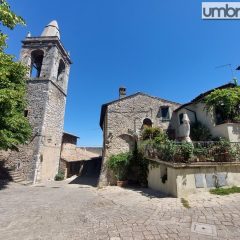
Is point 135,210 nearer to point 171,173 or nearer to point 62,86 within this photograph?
point 171,173

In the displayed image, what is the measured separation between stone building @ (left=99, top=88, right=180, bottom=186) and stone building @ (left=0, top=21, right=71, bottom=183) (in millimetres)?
6872

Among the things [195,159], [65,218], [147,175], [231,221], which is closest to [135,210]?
[65,218]

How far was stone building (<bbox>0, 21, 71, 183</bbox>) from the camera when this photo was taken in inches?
752

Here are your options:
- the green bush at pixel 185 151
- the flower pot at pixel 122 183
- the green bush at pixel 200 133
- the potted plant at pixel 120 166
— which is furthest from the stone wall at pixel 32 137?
the green bush at pixel 200 133

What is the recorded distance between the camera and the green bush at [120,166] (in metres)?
16.4

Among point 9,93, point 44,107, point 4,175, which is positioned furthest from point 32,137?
point 9,93

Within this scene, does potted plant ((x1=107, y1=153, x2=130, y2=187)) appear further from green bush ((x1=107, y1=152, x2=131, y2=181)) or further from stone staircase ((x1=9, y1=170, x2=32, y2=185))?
stone staircase ((x1=9, y1=170, x2=32, y2=185))

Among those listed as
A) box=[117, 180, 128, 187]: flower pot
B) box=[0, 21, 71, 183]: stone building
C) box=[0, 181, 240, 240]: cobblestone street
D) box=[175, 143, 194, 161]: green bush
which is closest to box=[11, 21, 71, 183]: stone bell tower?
box=[0, 21, 71, 183]: stone building

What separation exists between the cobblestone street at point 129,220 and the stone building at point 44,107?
10.3 meters

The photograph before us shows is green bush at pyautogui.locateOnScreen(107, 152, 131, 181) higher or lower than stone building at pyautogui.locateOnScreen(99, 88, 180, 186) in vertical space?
lower

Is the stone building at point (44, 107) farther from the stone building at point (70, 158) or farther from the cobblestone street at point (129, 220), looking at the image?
the cobblestone street at point (129, 220)

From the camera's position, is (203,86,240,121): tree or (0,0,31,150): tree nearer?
(0,0,31,150): tree

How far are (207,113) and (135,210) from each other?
10558mm

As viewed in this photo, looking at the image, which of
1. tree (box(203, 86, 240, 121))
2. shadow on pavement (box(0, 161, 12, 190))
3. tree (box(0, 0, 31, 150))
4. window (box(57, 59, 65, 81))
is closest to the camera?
tree (box(0, 0, 31, 150))
